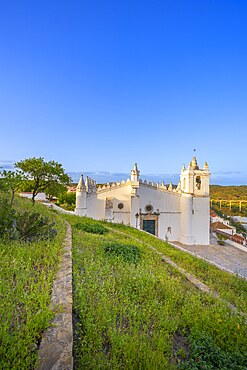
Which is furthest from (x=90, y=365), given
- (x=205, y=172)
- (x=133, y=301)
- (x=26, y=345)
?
(x=205, y=172)

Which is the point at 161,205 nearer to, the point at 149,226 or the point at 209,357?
the point at 149,226

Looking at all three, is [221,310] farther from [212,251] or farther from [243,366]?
[212,251]

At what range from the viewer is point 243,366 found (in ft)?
8.79

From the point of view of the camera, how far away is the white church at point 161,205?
2145 cm

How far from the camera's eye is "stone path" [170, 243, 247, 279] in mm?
15016

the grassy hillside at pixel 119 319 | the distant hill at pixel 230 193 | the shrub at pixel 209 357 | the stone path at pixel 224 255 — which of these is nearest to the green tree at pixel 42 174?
the stone path at pixel 224 255

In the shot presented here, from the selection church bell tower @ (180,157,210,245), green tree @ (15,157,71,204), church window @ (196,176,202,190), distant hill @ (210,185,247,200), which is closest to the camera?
green tree @ (15,157,71,204)

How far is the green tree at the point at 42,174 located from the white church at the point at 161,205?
17.8 ft

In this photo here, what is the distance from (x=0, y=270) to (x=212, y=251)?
1873cm

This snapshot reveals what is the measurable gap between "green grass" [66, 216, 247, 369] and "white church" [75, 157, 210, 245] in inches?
651

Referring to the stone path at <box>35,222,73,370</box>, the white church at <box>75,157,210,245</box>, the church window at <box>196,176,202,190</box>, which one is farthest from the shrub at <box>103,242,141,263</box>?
the church window at <box>196,176,202,190</box>

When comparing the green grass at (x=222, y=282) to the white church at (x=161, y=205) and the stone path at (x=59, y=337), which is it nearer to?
the stone path at (x=59, y=337)

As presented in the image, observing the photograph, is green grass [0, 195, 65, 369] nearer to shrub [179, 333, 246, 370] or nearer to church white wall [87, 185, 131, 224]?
shrub [179, 333, 246, 370]

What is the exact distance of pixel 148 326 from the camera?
3225 millimetres
